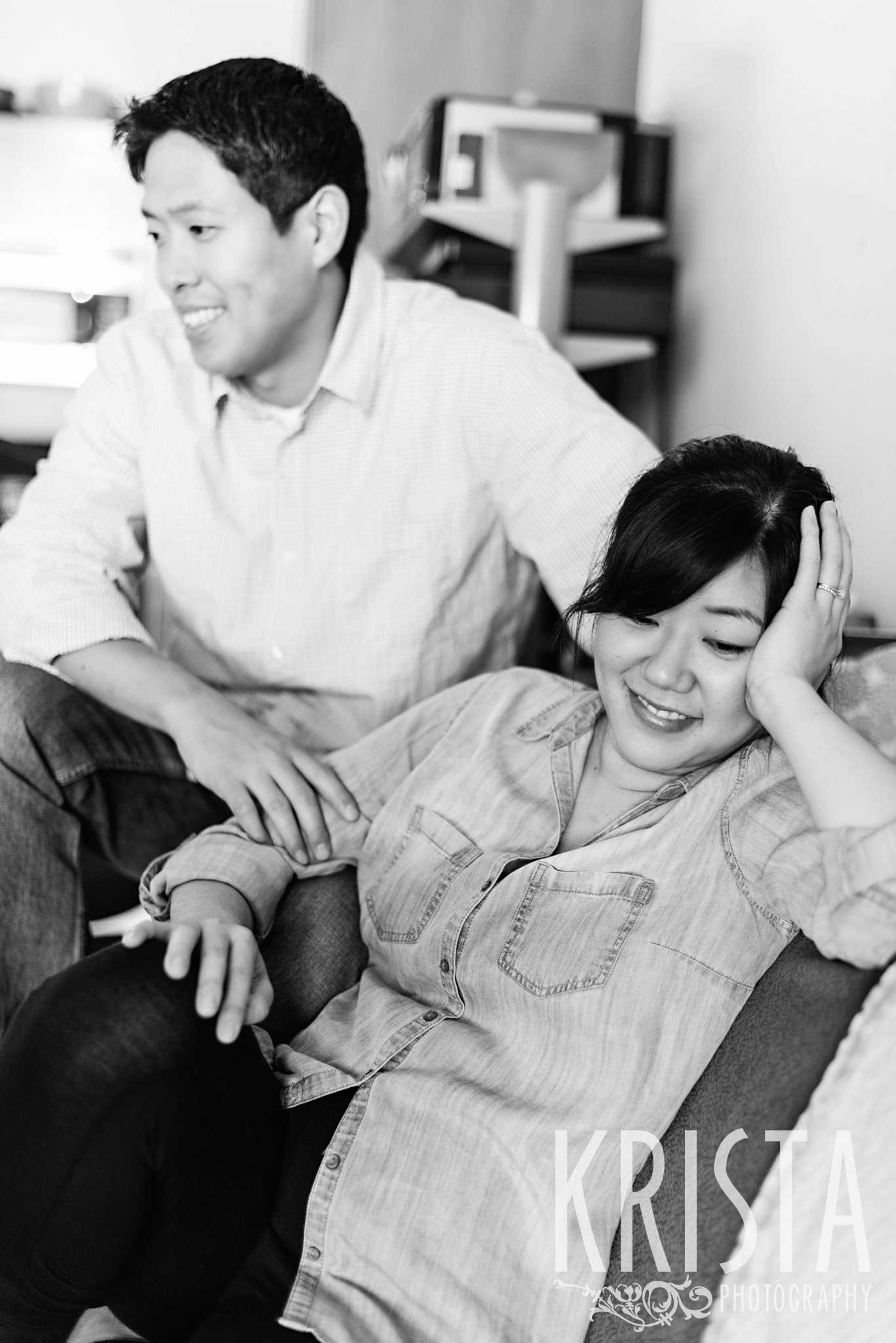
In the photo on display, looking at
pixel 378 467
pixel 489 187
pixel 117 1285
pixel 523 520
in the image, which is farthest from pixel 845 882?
pixel 489 187

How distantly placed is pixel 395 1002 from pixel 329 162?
3.31 ft

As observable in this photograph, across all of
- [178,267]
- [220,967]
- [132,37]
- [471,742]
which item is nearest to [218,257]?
[178,267]

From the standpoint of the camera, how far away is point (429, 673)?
1.61 meters

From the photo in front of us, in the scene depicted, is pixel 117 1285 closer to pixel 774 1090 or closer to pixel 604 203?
pixel 774 1090

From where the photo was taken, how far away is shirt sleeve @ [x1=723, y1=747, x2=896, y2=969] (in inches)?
32.8

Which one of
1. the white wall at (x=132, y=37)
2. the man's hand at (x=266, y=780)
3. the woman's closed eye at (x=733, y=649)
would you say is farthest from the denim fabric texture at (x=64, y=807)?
the white wall at (x=132, y=37)

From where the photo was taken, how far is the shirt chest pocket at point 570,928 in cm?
100

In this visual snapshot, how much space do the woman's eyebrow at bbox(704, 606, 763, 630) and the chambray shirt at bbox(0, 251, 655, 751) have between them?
48 centimetres

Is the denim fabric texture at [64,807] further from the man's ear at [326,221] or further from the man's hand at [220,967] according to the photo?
the man's ear at [326,221]

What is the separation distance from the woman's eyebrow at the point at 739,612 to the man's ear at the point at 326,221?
79 cm

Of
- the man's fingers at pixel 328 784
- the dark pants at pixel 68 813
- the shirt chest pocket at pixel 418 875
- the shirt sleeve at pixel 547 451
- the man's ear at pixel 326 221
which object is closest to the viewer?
the shirt chest pocket at pixel 418 875

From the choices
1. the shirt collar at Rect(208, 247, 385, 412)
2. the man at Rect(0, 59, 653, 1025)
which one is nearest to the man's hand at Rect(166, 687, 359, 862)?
the man at Rect(0, 59, 653, 1025)

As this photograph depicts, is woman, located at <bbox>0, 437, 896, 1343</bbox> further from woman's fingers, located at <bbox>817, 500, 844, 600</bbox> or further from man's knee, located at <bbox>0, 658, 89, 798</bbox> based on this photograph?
man's knee, located at <bbox>0, 658, 89, 798</bbox>

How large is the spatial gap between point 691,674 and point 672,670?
0.6 inches
